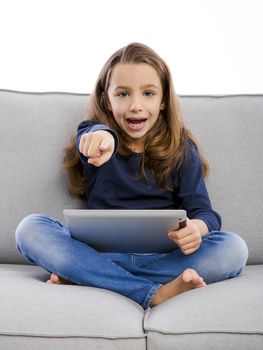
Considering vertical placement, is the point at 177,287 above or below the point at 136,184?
below

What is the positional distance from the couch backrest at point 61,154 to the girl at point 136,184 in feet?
0.18

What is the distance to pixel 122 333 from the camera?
135 centimetres

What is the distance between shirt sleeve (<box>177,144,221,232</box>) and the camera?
1.92 m

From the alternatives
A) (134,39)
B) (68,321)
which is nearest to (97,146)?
(68,321)

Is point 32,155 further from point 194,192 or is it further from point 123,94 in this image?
point 194,192

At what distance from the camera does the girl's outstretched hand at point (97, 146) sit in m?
1.71

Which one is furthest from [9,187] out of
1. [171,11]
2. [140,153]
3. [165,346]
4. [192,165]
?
[171,11]

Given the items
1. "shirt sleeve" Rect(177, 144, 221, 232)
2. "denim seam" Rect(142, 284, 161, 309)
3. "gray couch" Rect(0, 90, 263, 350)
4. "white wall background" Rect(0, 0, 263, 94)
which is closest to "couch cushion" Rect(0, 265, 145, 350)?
"gray couch" Rect(0, 90, 263, 350)

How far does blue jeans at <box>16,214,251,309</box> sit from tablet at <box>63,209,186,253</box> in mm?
38

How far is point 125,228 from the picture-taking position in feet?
5.13

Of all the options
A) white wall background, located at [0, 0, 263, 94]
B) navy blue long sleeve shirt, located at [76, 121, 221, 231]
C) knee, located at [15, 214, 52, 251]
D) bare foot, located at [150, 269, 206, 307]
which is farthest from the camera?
white wall background, located at [0, 0, 263, 94]

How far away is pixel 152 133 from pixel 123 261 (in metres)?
0.47

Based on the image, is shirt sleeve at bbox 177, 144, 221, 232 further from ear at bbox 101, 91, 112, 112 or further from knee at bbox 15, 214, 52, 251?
knee at bbox 15, 214, 52, 251

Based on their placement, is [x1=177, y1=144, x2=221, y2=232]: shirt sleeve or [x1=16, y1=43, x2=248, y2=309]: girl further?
[x1=177, y1=144, x2=221, y2=232]: shirt sleeve
